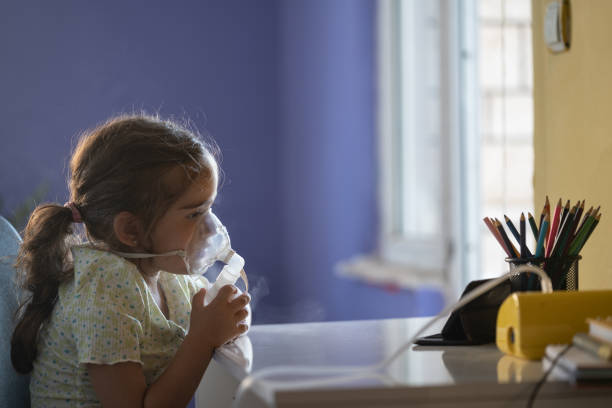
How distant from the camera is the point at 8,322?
100cm

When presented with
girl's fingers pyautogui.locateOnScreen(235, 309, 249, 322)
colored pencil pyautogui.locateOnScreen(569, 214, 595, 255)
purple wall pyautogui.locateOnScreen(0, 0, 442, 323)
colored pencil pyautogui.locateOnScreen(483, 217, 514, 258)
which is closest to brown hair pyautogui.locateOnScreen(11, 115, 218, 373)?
girl's fingers pyautogui.locateOnScreen(235, 309, 249, 322)

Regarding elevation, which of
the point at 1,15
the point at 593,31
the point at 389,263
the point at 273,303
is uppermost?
the point at 1,15

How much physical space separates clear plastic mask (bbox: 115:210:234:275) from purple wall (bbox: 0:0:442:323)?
170cm

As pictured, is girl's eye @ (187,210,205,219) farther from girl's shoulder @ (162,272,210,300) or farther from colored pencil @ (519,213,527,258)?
colored pencil @ (519,213,527,258)

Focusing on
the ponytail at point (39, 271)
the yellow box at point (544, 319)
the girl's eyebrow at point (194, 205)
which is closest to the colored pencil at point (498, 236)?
the yellow box at point (544, 319)

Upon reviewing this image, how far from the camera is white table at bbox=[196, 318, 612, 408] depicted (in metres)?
0.59

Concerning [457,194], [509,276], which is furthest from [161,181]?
[457,194]

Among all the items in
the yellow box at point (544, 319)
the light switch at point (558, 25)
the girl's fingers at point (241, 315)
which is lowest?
the girl's fingers at point (241, 315)

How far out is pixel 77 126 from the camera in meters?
3.34

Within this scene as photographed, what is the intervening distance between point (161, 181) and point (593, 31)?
0.72 m

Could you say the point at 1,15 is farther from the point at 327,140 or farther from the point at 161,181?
the point at 161,181

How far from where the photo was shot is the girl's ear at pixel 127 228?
3.54 ft

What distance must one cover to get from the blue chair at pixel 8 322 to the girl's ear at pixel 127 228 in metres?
0.16

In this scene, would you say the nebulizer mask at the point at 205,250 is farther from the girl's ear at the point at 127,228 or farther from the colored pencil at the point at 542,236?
the colored pencil at the point at 542,236
